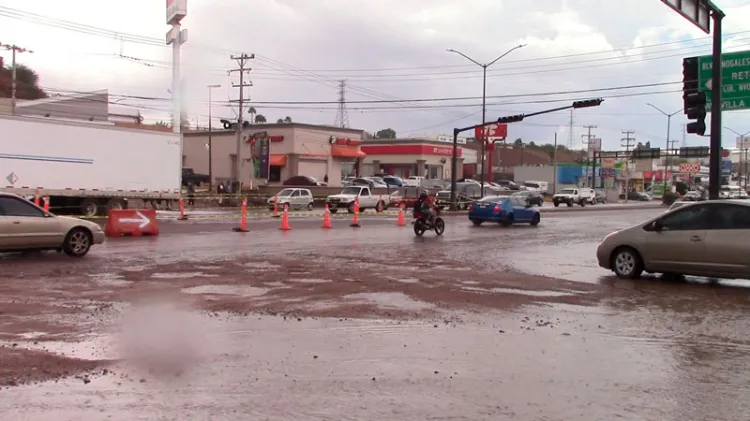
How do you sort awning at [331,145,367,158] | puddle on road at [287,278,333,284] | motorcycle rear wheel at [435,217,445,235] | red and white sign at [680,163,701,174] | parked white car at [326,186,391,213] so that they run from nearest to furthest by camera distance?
puddle on road at [287,278,333,284]
motorcycle rear wheel at [435,217,445,235]
parked white car at [326,186,391,213]
awning at [331,145,367,158]
red and white sign at [680,163,701,174]

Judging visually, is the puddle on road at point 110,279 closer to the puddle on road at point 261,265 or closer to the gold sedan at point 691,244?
the puddle on road at point 261,265

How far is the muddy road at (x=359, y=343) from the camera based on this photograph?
516cm

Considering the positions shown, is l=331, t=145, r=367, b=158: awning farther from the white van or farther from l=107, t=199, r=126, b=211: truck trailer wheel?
l=107, t=199, r=126, b=211: truck trailer wheel

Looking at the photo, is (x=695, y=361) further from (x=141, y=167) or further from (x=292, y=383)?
(x=141, y=167)

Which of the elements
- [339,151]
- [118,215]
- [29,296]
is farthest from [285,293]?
[339,151]

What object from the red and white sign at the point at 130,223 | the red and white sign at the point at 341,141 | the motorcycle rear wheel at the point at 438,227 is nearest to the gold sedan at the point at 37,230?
the red and white sign at the point at 130,223

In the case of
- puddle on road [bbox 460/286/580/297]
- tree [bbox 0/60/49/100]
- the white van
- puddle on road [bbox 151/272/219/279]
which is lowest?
A: puddle on road [bbox 460/286/580/297]

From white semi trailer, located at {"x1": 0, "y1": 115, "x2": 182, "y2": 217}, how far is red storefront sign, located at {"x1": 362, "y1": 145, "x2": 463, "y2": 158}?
57.6 m

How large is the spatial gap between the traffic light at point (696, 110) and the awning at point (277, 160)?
2107 inches

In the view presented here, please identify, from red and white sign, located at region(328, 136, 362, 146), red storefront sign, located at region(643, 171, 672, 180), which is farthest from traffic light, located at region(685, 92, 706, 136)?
red storefront sign, located at region(643, 171, 672, 180)

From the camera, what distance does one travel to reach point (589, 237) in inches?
961

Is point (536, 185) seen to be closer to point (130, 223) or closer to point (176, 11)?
point (176, 11)

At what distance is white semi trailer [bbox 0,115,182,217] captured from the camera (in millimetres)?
26297

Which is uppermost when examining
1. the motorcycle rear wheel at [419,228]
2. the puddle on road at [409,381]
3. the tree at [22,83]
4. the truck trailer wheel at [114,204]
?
the tree at [22,83]
